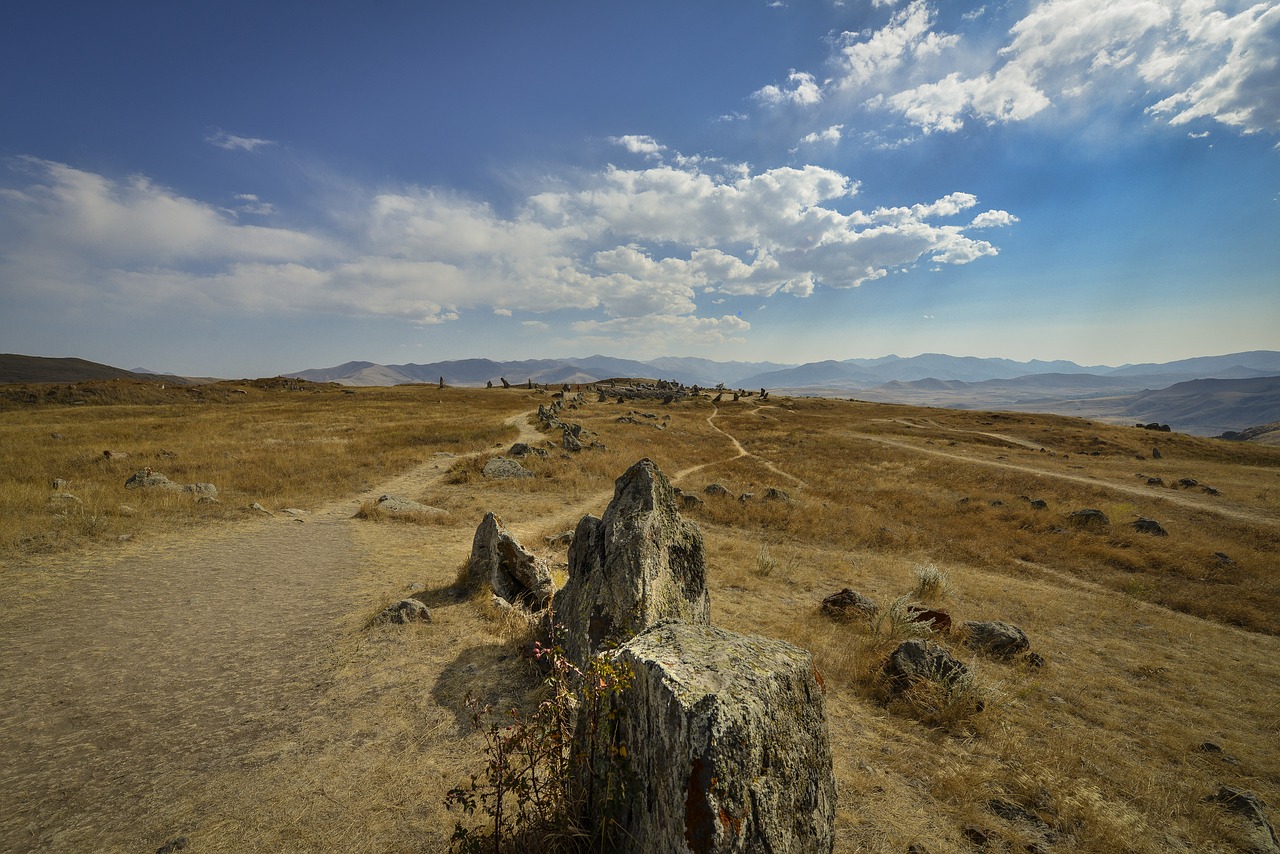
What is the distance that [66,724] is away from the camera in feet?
20.9

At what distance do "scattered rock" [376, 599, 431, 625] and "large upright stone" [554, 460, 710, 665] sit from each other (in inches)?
114

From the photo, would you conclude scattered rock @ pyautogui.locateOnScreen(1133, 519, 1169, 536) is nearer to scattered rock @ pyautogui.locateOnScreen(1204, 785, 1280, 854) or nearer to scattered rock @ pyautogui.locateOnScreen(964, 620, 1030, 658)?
scattered rock @ pyautogui.locateOnScreen(964, 620, 1030, 658)

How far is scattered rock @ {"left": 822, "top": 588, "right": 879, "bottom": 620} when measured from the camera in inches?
466

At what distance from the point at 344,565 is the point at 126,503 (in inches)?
355

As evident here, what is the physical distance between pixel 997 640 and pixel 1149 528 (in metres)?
16.9

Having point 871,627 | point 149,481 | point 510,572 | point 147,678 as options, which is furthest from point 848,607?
point 149,481

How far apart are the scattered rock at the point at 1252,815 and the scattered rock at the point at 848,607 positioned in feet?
18.7

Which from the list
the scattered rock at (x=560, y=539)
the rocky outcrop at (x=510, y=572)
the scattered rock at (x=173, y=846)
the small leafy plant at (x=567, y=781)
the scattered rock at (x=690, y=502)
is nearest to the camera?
the small leafy plant at (x=567, y=781)

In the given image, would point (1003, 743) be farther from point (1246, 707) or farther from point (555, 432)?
point (555, 432)

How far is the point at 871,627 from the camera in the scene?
11.0 meters

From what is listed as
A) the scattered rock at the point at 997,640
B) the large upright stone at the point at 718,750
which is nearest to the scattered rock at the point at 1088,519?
the scattered rock at the point at 997,640

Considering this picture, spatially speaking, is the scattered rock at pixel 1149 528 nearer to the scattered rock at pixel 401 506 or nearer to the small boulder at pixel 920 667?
the small boulder at pixel 920 667

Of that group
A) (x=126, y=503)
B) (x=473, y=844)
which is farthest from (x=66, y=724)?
(x=126, y=503)

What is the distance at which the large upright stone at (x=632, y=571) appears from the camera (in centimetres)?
759
